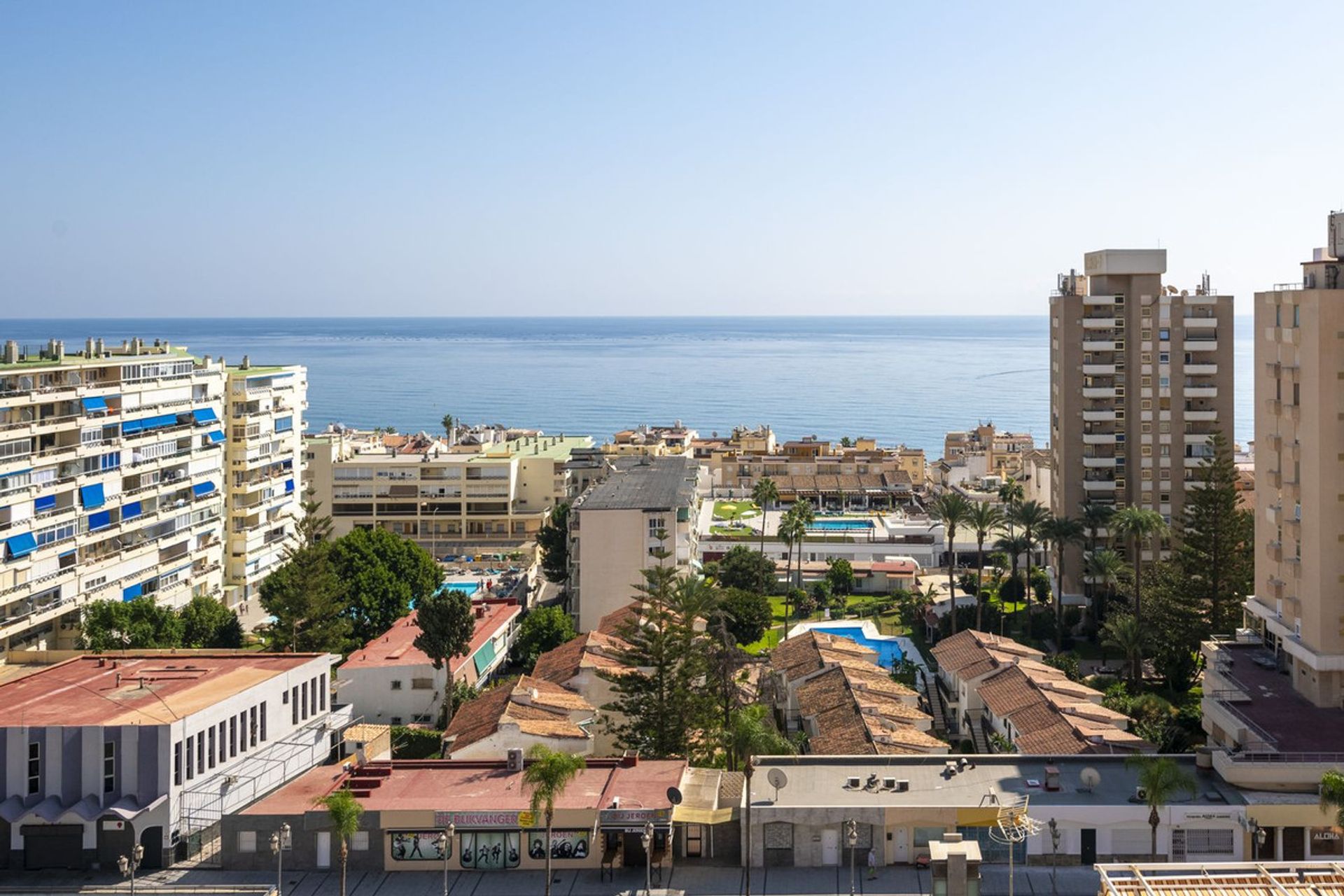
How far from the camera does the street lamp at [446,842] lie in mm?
20614

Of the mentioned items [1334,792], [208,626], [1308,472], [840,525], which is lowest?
[208,626]

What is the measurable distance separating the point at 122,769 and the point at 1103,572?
33788 millimetres

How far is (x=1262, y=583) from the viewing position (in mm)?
31406

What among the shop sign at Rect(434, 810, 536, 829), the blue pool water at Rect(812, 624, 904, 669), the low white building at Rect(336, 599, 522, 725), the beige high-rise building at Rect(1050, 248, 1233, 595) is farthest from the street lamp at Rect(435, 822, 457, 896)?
the beige high-rise building at Rect(1050, 248, 1233, 595)

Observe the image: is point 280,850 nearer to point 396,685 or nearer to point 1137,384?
point 396,685

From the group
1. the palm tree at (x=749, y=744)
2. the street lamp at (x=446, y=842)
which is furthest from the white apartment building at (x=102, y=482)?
the palm tree at (x=749, y=744)

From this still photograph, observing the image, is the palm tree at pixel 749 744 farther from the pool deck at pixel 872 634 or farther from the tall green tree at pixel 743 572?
the tall green tree at pixel 743 572

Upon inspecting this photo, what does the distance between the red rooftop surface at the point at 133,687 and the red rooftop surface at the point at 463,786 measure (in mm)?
2472

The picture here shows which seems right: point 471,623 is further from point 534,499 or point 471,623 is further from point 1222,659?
point 534,499

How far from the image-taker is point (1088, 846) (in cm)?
2216

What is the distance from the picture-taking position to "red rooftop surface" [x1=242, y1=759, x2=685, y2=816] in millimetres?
22078

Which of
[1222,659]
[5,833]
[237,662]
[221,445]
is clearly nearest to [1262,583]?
[1222,659]

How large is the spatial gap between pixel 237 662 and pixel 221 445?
25712 millimetres

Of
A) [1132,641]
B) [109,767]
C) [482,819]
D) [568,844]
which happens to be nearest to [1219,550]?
[1132,641]
